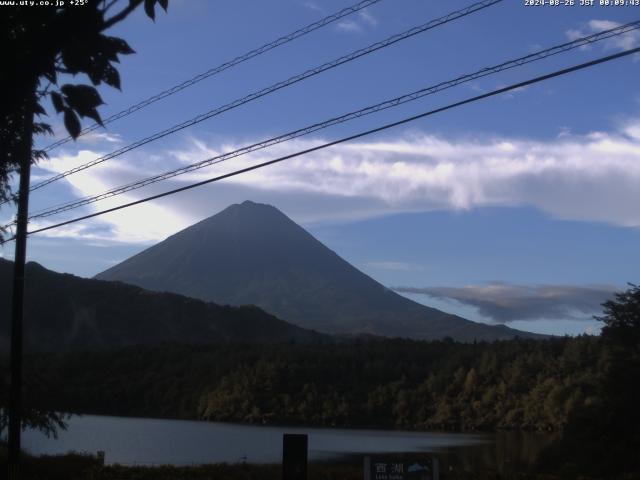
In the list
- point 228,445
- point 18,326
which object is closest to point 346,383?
point 228,445

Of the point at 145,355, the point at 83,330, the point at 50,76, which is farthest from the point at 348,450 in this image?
the point at 83,330

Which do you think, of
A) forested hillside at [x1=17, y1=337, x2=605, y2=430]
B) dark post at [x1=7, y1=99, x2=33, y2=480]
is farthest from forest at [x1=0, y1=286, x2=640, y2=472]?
dark post at [x1=7, y1=99, x2=33, y2=480]

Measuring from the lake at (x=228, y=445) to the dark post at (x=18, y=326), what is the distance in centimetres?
1565

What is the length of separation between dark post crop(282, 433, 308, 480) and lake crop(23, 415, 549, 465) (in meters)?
Answer: 19.3

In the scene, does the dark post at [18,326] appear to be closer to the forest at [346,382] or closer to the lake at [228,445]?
the lake at [228,445]

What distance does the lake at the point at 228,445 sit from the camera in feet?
119

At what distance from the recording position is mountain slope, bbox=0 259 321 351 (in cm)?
11606

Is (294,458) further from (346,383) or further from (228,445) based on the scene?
(346,383)

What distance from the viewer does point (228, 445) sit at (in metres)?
43.6

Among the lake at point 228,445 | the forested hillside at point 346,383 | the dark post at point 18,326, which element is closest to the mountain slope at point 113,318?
the forested hillside at point 346,383

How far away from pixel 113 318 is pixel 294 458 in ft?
394

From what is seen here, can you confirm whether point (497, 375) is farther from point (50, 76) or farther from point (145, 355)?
point (50, 76)

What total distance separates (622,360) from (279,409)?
151 ft

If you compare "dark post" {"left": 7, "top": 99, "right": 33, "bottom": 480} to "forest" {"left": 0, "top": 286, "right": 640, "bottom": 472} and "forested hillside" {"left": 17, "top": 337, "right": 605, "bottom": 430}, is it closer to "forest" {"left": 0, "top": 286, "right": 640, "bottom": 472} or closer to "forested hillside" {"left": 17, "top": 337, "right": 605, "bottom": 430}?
"forest" {"left": 0, "top": 286, "right": 640, "bottom": 472}
